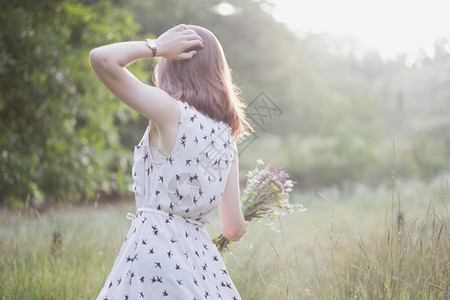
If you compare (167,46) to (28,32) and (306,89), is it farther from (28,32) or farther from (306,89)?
(306,89)

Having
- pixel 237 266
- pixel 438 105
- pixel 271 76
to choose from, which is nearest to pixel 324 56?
pixel 438 105

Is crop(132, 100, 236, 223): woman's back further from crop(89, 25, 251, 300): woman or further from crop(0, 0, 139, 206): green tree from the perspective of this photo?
crop(0, 0, 139, 206): green tree

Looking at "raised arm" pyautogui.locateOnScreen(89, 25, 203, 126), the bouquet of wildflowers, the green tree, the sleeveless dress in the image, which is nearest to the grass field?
the bouquet of wildflowers

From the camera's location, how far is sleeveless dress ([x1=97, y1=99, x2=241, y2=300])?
1688mm

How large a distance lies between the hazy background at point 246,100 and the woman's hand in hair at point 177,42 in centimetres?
59

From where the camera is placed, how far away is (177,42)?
174 centimetres

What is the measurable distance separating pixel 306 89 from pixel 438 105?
4.99 metres

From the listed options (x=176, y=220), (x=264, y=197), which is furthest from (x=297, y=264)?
(x=176, y=220)

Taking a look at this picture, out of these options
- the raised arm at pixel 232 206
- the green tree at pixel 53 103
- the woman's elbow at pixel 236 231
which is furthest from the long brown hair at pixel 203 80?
the green tree at pixel 53 103

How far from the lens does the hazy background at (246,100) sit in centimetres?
680

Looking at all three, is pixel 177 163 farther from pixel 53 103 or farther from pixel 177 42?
pixel 53 103

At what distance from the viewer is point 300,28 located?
1783cm

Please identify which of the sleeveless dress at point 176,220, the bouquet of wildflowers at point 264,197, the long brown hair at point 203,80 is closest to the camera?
the sleeveless dress at point 176,220

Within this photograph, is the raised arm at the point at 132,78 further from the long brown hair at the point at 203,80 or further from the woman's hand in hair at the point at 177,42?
the long brown hair at the point at 203,80
